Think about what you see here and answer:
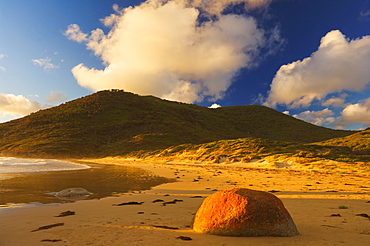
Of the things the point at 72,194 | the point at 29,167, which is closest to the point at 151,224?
the point at 72,194

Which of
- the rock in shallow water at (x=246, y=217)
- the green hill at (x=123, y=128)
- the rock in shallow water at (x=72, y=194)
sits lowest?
the rock in shallow water at (x=72, y=194)

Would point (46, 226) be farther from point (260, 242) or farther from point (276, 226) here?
point (276, 226)

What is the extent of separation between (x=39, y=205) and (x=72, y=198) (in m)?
1.66

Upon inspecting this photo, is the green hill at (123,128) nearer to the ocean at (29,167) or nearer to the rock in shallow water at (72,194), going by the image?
the ocean at (29,167)

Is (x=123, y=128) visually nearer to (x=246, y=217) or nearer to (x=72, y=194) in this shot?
(x=72, y=194)

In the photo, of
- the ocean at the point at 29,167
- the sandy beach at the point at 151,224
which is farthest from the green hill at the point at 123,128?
the sandy beach at the point at 151,224

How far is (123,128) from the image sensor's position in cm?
9588

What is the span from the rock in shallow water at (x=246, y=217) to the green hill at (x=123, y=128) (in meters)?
63.6

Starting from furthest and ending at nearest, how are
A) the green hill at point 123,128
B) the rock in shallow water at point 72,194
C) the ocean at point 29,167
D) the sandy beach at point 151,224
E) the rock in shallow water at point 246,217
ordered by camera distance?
1. the green hill at point 123,128
2. the ocean at point 29,167
3. the rock in shallow water at point 72,194
4. the rock in shallow water at point 246,217
5. the sandy beach at point 151,224

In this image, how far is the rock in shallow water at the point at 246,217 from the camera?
488cm

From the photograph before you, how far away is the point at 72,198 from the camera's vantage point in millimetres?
10602

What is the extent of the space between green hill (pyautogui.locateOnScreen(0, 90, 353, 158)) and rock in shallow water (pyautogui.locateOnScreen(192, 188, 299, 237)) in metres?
63.6

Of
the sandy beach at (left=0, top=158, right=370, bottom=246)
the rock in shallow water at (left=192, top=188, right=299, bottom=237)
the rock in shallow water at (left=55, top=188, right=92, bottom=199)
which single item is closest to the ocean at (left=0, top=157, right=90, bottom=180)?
the rock in shallow water at (left=55, top=188, right=92, bottom=199)

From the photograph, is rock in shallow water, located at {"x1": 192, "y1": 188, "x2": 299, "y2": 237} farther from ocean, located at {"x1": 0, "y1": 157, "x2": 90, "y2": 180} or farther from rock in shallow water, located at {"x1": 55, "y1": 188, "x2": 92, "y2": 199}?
ocean, located at {"x1": 0, "y1": 157, "x2": 90, "y2": 180}
